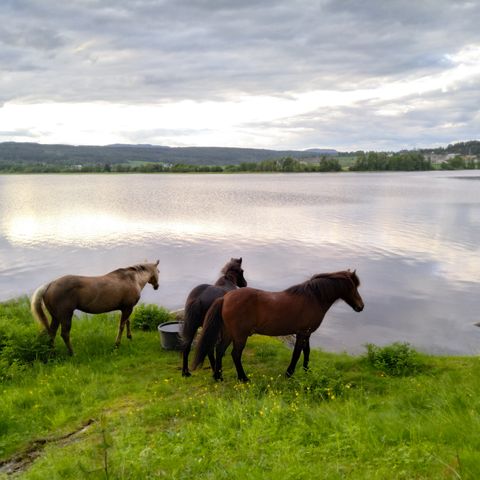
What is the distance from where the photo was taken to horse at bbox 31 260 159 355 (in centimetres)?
1093

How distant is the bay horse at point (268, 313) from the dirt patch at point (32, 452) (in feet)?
9.04

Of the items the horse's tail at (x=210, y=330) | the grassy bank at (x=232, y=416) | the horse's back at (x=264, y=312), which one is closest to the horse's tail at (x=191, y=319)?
the horse's tail at (x=210, y=330)

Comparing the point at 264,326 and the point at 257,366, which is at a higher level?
the point at 264,326

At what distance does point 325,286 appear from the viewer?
983 cm

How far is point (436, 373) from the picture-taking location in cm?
986

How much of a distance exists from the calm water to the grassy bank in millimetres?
5793

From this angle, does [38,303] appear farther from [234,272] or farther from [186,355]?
[234,272]

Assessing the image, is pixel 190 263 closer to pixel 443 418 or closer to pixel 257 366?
pixel 257 366

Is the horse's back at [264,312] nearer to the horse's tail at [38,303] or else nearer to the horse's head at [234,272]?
the horse's head at [234,272]

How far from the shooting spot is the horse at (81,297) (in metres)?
10.9

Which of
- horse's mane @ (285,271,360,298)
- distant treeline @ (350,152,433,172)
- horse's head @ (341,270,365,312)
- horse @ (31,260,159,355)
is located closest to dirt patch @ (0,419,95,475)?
horse @ (31,260,159,355)

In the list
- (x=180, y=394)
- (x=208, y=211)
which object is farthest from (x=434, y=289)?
(x=208, y=211)

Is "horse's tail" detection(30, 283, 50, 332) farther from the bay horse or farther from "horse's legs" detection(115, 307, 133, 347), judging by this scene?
the bay horse

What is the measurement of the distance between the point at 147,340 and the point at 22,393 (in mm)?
3971
